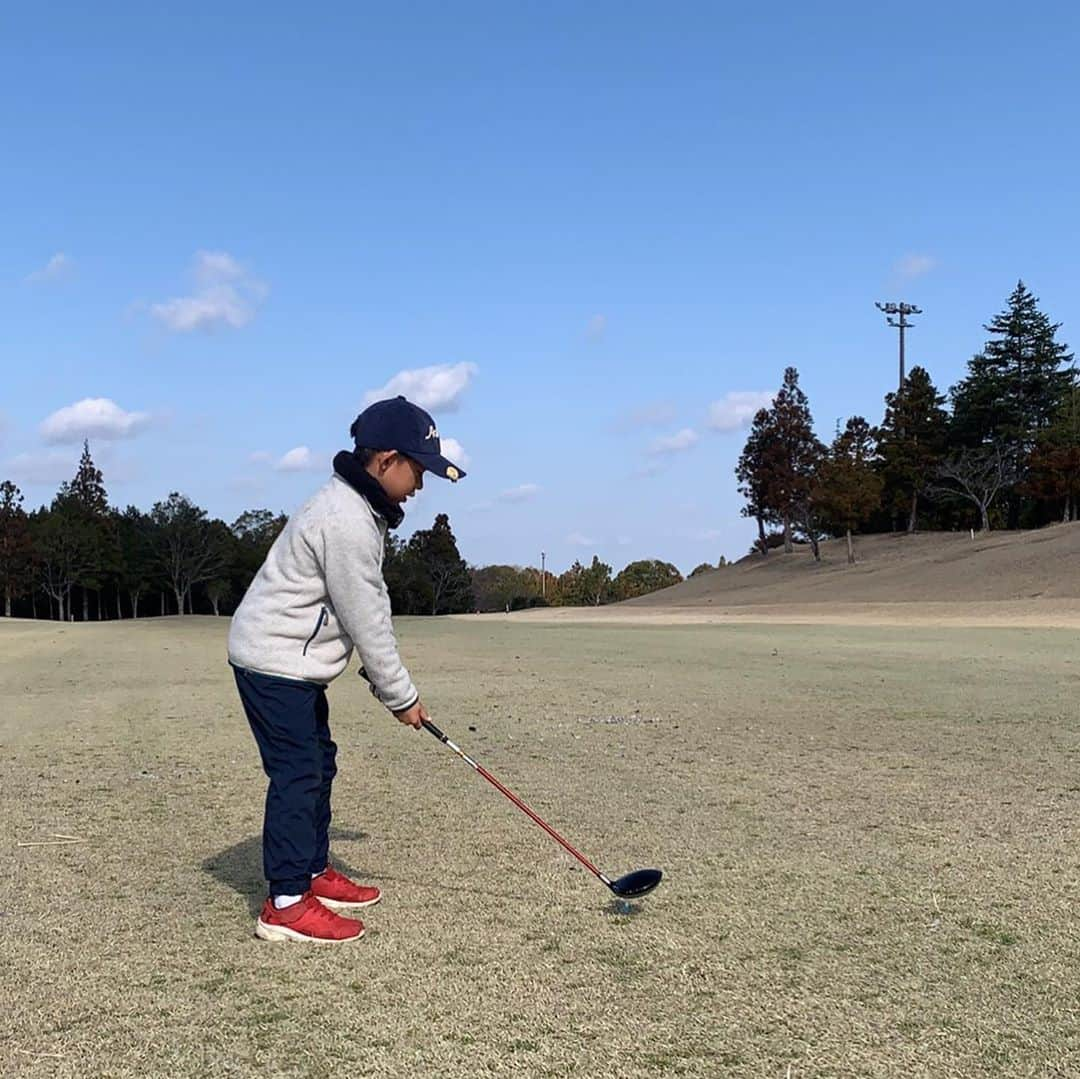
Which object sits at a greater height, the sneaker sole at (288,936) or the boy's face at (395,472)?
the boy's face at (395,472)

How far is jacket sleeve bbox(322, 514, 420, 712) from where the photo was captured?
13.5ft

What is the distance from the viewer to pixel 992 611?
33.2 m

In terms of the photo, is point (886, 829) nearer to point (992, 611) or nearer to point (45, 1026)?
point (45, 1026)

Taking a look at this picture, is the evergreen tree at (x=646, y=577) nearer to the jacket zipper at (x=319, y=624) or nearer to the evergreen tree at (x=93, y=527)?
the evergreen tree at (x=93, y=527)

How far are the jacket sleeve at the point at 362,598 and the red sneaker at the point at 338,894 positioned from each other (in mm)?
768

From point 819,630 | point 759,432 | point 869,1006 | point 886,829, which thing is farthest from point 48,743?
point 759,432

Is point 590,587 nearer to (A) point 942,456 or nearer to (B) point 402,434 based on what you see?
(A) point 942,456

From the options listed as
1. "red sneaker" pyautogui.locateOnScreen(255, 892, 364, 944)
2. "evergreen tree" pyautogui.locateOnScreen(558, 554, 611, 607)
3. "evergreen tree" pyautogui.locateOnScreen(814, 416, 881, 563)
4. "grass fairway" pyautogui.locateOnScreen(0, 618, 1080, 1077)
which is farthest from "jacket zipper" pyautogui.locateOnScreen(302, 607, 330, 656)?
"evergreen tree" pyautogui.locateOnScreen(558, 554, 611, 607)

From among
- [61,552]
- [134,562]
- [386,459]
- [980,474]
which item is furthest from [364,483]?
[134,562]

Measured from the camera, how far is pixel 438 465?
4328 mm

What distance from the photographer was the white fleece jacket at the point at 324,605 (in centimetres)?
413

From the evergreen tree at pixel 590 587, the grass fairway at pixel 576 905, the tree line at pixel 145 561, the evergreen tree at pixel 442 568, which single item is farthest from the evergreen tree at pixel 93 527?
the grass fairway at pixel 576 905

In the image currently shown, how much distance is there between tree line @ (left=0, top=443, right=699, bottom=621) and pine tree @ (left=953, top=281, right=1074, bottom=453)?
125ft

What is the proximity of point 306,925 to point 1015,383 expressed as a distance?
238 feet
